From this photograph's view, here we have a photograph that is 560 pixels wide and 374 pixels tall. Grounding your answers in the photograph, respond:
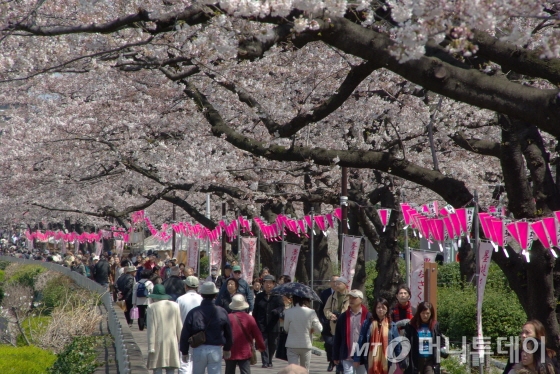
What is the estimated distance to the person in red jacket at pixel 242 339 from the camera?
1163cm

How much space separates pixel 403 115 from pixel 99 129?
8.60m

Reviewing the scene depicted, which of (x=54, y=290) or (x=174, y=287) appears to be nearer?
(x=174, y=287)

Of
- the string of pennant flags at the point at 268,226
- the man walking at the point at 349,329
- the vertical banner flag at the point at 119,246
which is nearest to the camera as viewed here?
the man walking at the point at 349,329

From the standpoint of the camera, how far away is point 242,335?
38.4 feet

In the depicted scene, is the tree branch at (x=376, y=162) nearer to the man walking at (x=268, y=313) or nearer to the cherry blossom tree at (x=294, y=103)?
the cherry blossom tree at (x=294, y=103)

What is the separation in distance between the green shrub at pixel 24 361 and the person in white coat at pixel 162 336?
1.69 meters

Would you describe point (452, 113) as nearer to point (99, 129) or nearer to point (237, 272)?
point (237, 272)

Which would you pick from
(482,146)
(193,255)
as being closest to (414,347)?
(482,146)

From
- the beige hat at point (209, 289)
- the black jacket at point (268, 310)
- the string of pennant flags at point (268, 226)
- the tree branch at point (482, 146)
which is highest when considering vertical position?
the tree branch at point (482, 146)

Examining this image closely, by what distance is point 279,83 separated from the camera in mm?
18375

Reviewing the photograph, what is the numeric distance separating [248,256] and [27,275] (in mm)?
17451

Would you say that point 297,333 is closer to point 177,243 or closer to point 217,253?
point 217,253

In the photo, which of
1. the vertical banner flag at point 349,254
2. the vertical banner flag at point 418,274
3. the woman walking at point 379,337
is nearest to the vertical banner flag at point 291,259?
the vertical banner flag at point 349,254

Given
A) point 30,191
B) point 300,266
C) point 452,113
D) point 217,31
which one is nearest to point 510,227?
point 217,31
